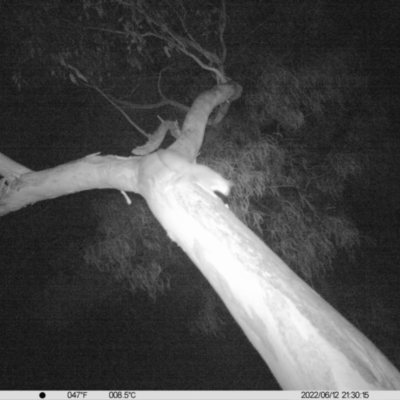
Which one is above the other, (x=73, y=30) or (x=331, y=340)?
(x=73, y=30)

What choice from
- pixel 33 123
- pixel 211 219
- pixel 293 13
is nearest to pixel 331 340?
pixel 211 219

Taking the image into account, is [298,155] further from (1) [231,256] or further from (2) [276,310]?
(2) [276,310]

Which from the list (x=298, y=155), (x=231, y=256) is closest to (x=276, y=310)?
(x=231, y=256)

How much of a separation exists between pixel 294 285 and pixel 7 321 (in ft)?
21.5

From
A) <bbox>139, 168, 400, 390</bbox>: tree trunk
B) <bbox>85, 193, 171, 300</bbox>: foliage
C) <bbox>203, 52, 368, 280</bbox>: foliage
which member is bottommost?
<bbox>139, 168, 400, 390</bbox>: tree trunk

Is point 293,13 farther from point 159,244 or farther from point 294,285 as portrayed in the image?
point 294,285

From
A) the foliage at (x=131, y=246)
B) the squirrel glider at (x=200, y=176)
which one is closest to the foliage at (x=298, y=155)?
the foliage at (x=131, y=246)

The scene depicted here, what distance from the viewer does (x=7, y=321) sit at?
254 inches

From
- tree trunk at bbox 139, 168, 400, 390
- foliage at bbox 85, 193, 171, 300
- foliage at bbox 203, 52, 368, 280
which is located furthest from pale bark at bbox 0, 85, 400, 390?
foliage at bbox 85, 193, 171, 300

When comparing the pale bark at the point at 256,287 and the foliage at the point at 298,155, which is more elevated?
the foliage at the point at 298,155

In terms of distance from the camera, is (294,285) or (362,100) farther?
(362,100)

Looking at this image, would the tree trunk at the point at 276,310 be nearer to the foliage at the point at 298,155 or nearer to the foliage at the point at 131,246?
the foliage at the point at 298,155

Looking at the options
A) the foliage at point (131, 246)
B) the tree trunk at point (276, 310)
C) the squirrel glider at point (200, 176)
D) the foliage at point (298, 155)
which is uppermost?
the foliage at point (131, 246)

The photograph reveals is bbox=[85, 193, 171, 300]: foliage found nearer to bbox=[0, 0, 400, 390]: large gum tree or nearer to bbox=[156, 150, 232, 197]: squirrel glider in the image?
bbox=[0, 0, 400, 390]: large gum tree
